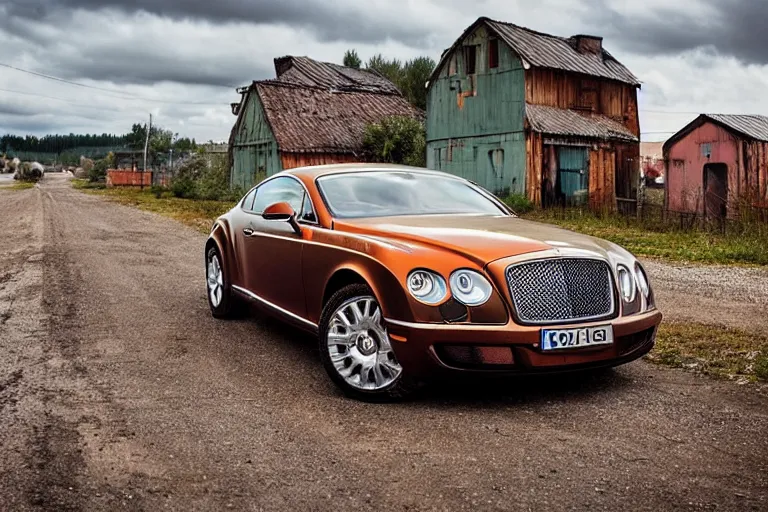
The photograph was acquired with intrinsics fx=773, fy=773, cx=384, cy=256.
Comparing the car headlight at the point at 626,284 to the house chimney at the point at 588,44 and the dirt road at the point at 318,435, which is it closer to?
the dirt road at the point at 318,435

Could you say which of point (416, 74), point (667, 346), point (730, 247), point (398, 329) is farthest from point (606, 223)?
point (416, 74)

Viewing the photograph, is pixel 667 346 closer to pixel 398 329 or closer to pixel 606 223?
pixel 398 329

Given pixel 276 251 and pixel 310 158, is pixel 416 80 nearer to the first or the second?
pixel 310 158

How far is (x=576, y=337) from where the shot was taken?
4.42 metres

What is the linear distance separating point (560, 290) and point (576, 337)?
0.28 metres

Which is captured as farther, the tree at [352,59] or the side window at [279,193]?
the tree at [352,59]

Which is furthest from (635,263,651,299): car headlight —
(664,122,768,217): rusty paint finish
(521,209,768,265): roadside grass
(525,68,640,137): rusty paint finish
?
(525,68,640,137): rusty paint finish

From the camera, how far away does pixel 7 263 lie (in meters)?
11.3

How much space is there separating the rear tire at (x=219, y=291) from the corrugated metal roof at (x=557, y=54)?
20.2m

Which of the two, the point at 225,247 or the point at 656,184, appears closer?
the point at 225,247

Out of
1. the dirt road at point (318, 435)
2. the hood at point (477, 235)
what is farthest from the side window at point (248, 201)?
the hood at point (477, 235)

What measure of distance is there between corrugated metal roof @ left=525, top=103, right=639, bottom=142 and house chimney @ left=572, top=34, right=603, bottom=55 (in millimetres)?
3358

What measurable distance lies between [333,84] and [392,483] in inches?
1672

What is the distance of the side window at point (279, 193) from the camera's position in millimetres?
6082
